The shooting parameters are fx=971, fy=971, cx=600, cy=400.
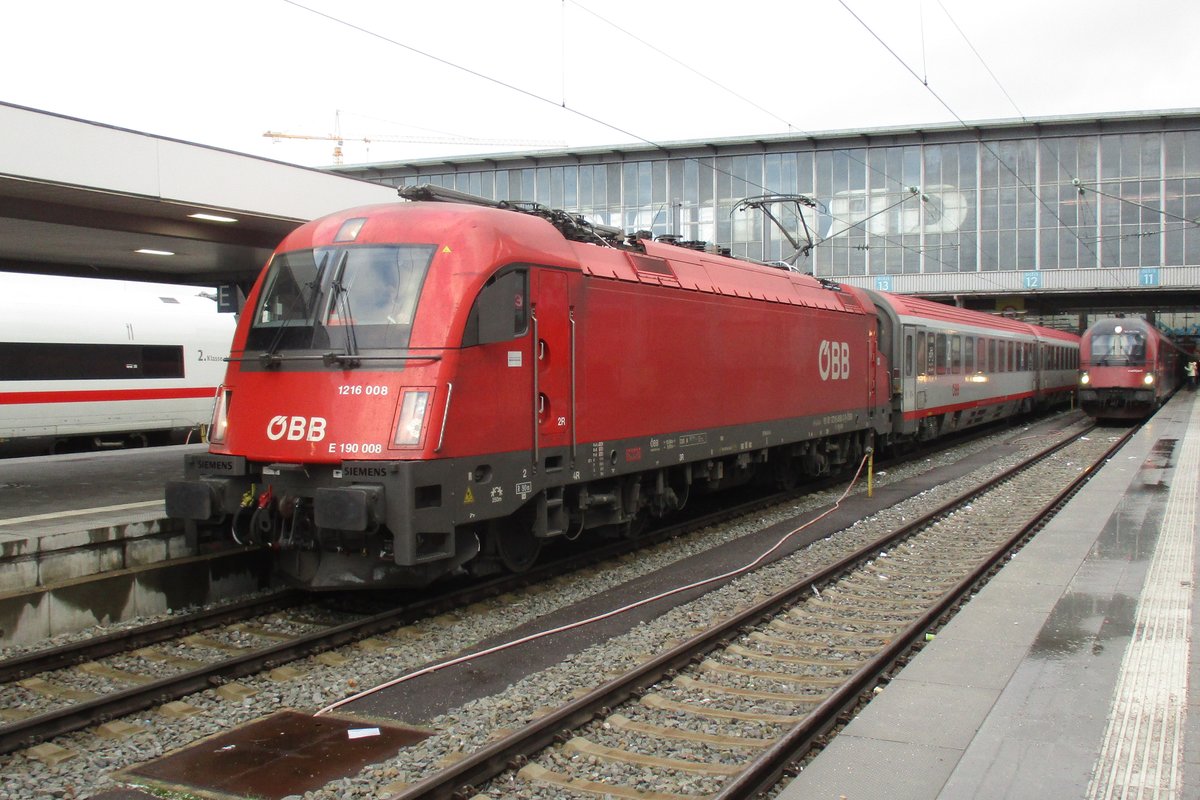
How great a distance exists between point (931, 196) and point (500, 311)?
152 feet

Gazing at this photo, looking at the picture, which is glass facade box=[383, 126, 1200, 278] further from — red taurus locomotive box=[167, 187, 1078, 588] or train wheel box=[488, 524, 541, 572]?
train wheel box=[488, 524, 541, 572]

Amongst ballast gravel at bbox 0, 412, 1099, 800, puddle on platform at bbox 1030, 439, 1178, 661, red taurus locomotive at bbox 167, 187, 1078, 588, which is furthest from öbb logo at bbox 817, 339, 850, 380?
ballast gravel at bbox 0, 412, 1099, 800

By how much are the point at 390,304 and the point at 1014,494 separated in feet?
37.4

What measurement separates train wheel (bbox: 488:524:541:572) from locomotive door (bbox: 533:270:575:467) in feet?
3.21

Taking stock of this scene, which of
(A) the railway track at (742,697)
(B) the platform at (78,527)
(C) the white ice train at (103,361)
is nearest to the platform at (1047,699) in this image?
(A) the railway track at (742,697)

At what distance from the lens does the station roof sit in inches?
355

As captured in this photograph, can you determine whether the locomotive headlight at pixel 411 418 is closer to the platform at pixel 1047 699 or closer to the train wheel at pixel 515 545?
the train wheel at pixel 515 545

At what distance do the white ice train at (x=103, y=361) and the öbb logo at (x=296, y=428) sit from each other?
42.6 feet

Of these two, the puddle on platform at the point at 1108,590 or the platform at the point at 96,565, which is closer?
A: the puddle on platform at the point at 1108,590

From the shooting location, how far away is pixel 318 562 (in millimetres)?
8211

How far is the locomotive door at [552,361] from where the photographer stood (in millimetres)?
8867

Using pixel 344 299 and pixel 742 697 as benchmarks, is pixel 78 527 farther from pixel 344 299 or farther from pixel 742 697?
pixel 742 697

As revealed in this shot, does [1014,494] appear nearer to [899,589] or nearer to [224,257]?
[899,589]

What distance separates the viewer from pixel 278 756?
5.57 metres
